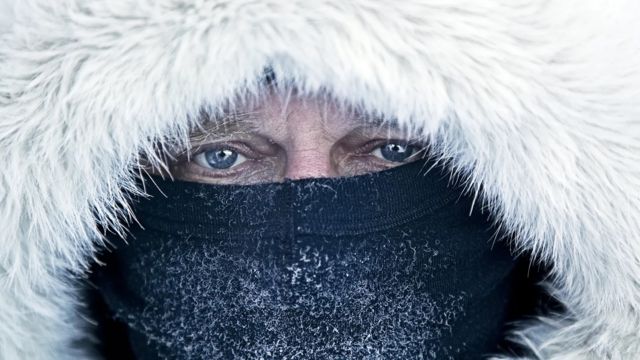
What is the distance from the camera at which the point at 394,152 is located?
5.49 feet

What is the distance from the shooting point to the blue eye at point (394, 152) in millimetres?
1658

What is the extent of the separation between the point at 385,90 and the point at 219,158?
41cm

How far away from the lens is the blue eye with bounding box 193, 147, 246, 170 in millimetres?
1694

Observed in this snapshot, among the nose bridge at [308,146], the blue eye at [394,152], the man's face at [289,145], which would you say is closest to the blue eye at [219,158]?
the man's face at [289,145]

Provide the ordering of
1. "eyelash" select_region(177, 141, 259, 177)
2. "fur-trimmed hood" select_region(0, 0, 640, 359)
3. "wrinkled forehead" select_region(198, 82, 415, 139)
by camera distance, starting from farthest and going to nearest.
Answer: "eyelash" select_region(177, 141, 259, 177) → "wrinkled forehead" select_region(198, 82, 415, 139) → "fur-trimmed hood" select_region(0, 0, 640, 359)

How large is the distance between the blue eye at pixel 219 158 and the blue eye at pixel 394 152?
0.24 metres

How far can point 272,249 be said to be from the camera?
159 centimetres

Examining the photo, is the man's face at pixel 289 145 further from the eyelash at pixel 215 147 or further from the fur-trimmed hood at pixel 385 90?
the fur-trimmed hood at pixel 385 90

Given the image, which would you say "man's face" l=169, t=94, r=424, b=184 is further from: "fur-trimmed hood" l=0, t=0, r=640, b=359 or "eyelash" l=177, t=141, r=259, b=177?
"fur-trimmed hood" l=0, t=0, r=640, b=359

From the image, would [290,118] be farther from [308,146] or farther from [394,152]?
[394,152]

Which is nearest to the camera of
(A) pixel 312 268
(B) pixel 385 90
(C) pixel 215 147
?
(B) pixel 385 90

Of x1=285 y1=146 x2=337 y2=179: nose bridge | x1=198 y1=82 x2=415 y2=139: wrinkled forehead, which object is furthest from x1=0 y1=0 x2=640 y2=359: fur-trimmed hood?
x1=285 y1=146 x2=337 y2=179: nose bridge

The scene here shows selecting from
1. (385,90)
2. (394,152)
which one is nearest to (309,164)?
(394,152)

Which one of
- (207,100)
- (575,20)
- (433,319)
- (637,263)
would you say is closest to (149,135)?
(207,100)
